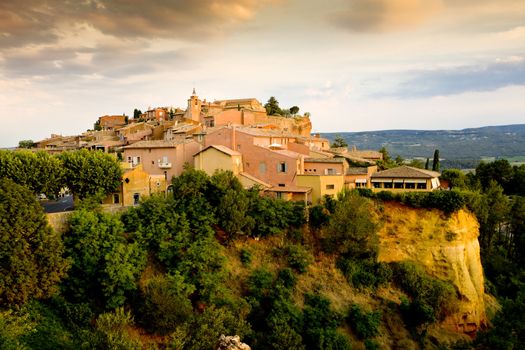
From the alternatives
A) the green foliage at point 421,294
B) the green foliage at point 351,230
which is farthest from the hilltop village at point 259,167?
the green foliage at point 421,294

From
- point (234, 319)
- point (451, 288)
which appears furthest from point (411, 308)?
point (234, 319)

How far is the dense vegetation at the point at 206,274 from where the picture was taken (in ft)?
79.5

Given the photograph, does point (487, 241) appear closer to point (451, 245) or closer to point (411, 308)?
point (451, 245)

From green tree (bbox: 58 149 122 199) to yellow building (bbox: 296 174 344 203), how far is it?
17.6 metres

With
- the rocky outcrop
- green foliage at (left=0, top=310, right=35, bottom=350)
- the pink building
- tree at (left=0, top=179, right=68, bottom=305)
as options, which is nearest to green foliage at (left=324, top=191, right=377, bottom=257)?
the rocky outcrop

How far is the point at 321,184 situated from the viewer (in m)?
39.9

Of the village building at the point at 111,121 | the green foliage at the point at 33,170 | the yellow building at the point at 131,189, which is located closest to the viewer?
the green foliage at the point at 33,170

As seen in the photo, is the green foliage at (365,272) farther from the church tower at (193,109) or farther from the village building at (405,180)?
the church tower at (193,109)

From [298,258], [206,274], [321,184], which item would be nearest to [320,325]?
[298,258]

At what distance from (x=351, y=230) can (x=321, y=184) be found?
6281mm

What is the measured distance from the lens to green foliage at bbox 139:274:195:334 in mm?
26578

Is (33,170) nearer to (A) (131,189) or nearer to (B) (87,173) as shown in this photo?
(B) (87,173)

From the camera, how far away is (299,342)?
28.3 metres

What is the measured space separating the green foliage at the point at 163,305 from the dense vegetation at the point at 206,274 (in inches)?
3.3
